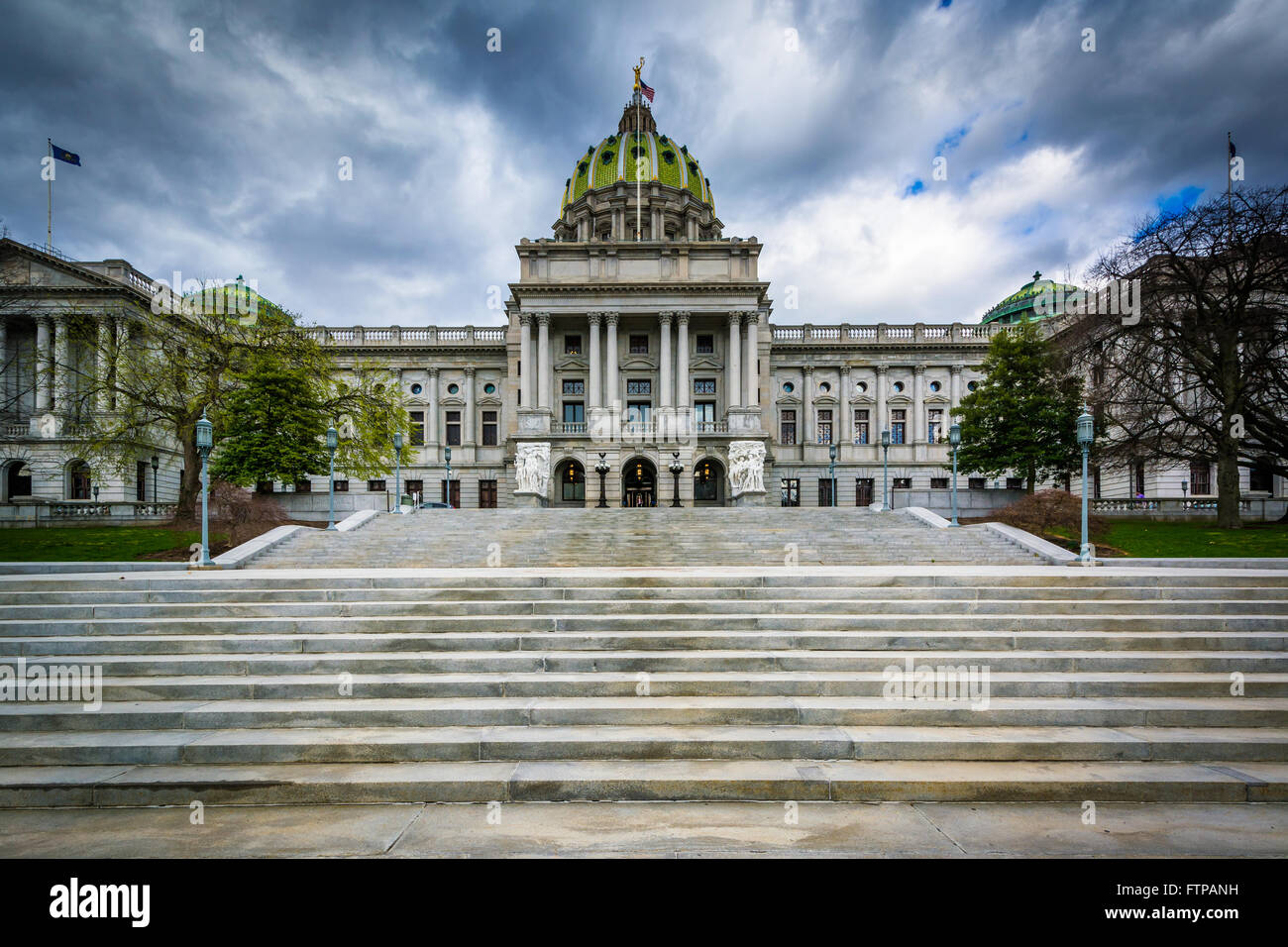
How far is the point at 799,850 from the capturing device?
4867 mm

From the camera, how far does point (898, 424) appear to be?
58.3 metres

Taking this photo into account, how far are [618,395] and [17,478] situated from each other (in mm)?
44277

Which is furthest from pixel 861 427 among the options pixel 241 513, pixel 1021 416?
pixel 241 513

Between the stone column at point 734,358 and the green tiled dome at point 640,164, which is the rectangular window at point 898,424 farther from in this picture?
the green tiled dome at point 640,164

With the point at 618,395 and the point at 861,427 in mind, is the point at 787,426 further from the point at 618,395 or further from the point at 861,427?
the point at 618,395

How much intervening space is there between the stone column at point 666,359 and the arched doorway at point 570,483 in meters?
7.96

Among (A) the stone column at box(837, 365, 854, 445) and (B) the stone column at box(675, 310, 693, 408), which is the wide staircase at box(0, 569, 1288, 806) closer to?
(B) the stone column at box(675, 310, 693, 408)

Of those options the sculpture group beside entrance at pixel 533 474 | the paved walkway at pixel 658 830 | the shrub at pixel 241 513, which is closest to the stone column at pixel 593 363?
the sculpture group beside entrance at pixel 533 474

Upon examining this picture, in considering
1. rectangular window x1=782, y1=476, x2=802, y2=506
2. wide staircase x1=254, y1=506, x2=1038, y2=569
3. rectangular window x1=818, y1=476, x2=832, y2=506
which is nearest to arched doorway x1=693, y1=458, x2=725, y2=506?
rectangular window x1=782, y1=476, x2=802, y2=506

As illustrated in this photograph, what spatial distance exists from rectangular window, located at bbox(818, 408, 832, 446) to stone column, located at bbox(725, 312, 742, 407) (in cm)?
1352

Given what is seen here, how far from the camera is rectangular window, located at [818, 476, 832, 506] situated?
5601 cm

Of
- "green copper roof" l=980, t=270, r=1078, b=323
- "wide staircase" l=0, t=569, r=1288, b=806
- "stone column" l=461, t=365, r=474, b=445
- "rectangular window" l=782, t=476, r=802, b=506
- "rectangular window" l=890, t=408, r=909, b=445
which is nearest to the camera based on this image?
"wide staircase" l=0, t=569, r=1288, b=806

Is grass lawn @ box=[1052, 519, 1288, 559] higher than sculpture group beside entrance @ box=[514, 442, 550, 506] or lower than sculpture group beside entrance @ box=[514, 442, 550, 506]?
Result: lower

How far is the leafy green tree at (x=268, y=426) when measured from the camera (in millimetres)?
28047
